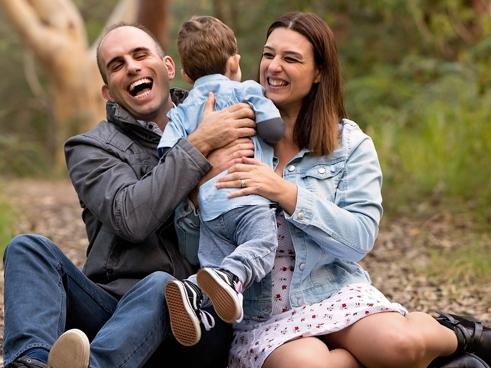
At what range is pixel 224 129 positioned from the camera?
10.1 feet

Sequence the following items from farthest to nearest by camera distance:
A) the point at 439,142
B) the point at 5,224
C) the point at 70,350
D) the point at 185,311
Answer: the point at 439,142
the point at 5,224
the point at 185,311
the point at 70,350

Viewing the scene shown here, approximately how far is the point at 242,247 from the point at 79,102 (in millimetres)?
9469

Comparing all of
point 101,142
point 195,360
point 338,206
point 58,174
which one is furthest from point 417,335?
point 58,174

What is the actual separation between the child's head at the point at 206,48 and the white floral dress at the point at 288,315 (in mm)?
571

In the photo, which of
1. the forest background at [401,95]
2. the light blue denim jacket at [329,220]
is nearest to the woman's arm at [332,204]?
the light blue denim jacket at [329,220]

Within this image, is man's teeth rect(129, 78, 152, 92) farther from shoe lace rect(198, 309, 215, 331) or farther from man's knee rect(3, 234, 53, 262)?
shoe lace rect(198, 309, 215, 331)

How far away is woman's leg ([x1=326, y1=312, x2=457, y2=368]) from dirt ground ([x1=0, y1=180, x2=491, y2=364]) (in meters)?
1.35

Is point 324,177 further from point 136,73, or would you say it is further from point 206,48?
point 136,73

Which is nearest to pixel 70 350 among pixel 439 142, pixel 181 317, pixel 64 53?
pixel 181 317

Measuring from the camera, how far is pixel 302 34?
318cm

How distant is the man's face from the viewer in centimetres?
325

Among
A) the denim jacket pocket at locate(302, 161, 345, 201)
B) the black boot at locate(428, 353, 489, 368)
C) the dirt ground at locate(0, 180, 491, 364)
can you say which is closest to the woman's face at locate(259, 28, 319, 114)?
the denim jacket pocket at locate(302, 161, 345, 201)

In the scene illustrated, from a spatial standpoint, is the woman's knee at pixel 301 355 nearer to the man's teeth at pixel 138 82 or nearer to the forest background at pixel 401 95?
the man's teeth at pixel 138 82

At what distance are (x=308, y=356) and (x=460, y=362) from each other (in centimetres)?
56
